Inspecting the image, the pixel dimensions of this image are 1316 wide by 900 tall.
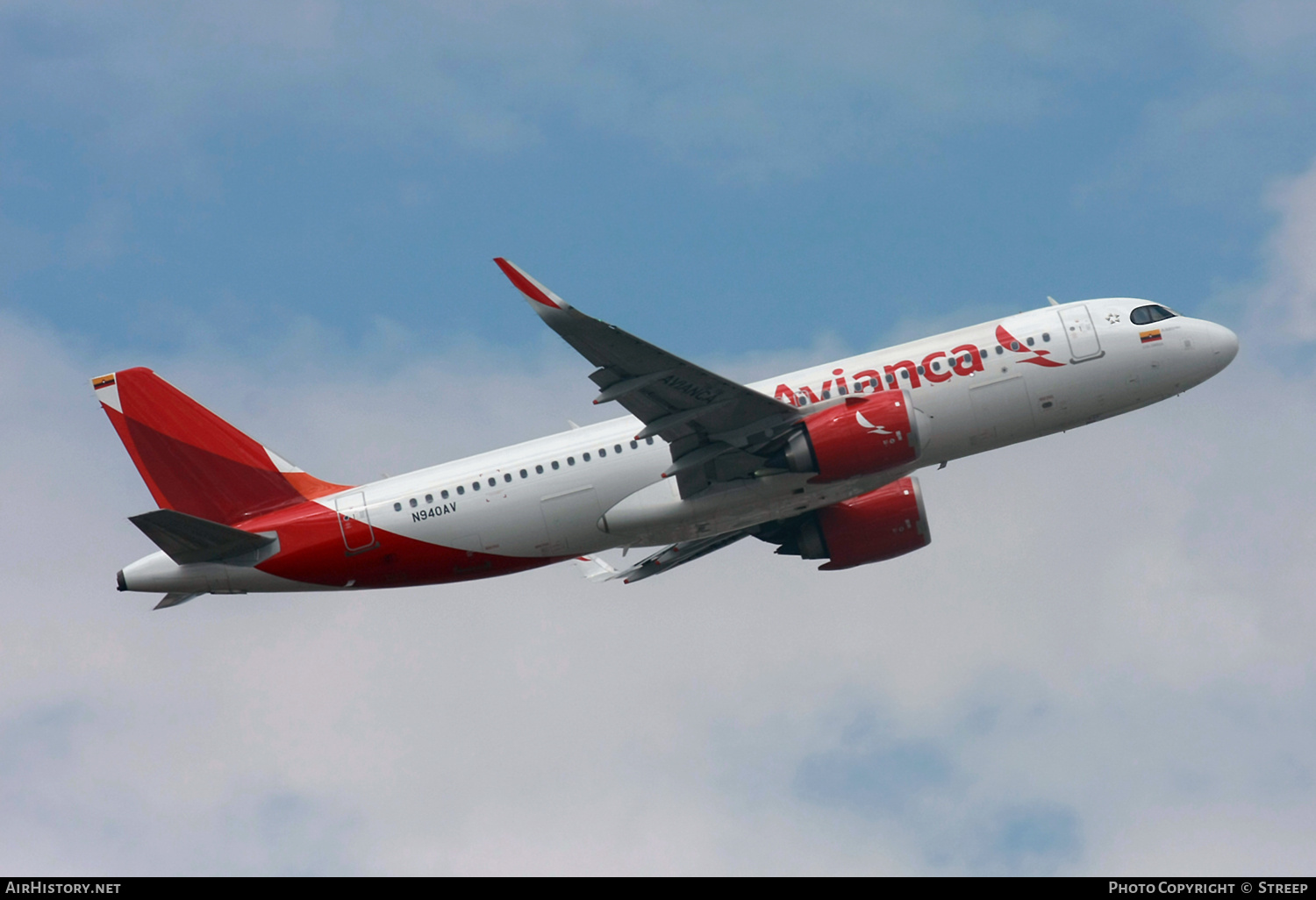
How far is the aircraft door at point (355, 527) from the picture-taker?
44500 mm

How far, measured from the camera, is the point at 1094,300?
1809 inches

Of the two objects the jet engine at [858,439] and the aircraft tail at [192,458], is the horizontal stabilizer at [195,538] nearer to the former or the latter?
the aircraft tail at [192,458]

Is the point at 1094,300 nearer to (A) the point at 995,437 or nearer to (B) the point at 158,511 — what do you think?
(A) the point at 995,437

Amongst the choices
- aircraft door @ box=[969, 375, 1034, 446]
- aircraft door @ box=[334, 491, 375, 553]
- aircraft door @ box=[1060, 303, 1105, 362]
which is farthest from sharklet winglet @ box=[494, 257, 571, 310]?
aircraft door @ box=[1060, 303, 1105, 362]

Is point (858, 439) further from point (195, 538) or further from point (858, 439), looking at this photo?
point (195, 538)

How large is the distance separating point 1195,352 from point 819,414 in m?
13.4

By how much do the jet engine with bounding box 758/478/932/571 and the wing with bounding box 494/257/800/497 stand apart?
6995 millimetres

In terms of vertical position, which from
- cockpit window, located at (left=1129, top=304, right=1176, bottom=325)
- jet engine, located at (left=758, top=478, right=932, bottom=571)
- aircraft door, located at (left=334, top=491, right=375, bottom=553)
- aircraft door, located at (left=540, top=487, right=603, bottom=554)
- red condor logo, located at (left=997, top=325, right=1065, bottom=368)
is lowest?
jet engine, located at (left=758, top=478, right=932, bottom=571)

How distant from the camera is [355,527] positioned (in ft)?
146

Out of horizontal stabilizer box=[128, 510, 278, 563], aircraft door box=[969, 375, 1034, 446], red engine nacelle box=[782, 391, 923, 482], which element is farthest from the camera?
aircraft door box=[969, 375, 1034, 446]

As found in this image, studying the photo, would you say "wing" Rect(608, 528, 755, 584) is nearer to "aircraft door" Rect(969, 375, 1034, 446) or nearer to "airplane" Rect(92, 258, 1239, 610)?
"airplane" Rect(92, 258, 1239, 610)

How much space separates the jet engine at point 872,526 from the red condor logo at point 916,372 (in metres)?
5.52

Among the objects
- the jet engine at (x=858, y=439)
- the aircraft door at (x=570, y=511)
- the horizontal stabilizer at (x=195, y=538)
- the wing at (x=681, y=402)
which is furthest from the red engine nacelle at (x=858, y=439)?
the horizontal stabilizer at (x=195, y=538)

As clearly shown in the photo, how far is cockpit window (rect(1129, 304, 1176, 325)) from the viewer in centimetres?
4519
